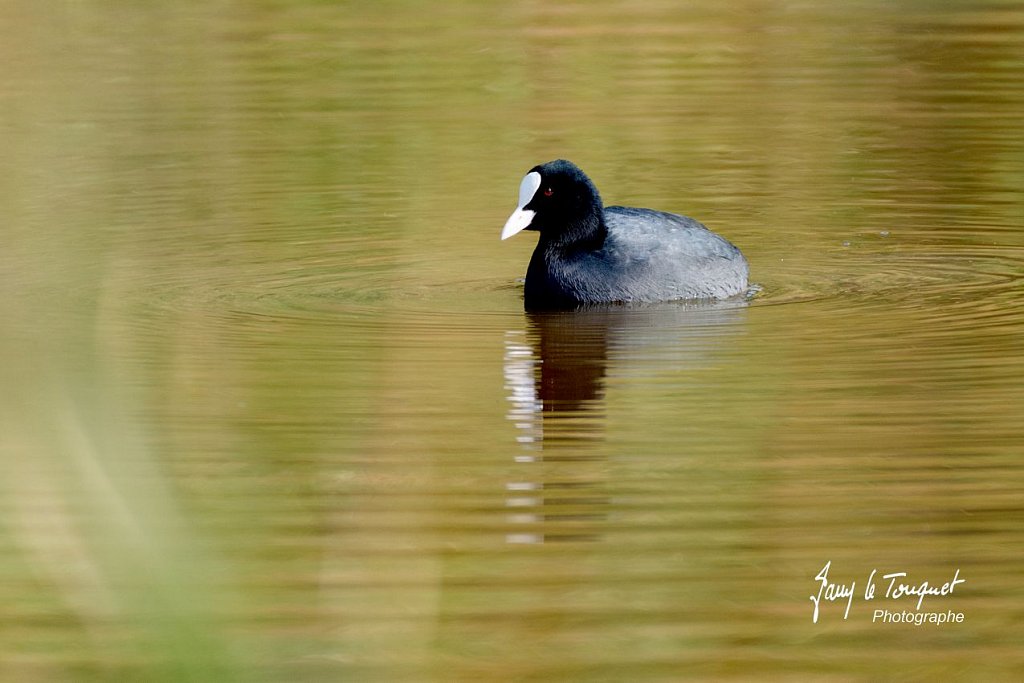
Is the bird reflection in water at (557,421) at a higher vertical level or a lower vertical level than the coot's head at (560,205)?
lower

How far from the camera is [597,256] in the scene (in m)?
9.93

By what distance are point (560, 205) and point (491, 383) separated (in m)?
2.18

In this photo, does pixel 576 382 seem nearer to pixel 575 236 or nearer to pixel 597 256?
pixel 597 256

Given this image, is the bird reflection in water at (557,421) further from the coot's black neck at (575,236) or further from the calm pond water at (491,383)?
the coot's black neck at (575,236)

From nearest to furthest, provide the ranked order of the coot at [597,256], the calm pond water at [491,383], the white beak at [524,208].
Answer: the calm pond water at [491,383]
the coot at [597,256]
the white beak at [524,208]

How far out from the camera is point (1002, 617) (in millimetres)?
5074

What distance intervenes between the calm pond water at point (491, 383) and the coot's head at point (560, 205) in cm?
51

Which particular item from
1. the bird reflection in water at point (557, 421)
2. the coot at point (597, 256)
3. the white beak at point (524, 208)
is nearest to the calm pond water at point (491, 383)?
the bird reflection in water at point (557, 421)

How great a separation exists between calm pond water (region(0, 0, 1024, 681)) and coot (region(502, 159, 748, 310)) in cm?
19

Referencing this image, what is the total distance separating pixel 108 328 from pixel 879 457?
153 inches

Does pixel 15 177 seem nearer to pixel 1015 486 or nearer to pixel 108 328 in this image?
pixel 108 328

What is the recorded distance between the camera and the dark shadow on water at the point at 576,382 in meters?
6.16

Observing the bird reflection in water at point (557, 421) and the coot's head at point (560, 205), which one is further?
the coot's head at point (560, 205)

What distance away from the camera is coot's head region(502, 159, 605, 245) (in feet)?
32.8
